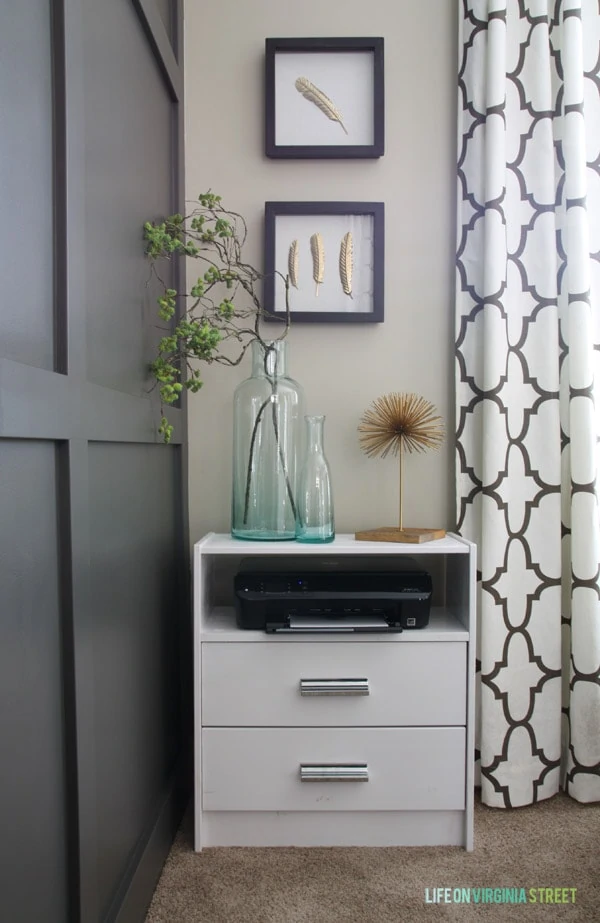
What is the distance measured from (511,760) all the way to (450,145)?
5.62 ft

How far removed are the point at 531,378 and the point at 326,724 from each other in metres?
1.05

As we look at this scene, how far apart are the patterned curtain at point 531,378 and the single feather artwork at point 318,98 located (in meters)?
0.35

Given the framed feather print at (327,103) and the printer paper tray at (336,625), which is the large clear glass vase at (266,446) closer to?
the printer paper tray at (336,625)

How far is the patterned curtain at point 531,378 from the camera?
1.81 metres

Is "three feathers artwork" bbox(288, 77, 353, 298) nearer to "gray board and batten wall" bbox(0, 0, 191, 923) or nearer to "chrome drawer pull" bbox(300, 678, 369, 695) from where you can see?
"gray board and batten wall" bbox(0, 0, 191, 923)

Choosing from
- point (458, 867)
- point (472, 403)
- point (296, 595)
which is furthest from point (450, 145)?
point (458, 867)

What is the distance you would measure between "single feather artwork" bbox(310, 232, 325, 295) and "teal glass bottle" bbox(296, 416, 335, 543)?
0.44 meters

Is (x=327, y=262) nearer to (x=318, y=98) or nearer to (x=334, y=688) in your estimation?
(x=318, y=98)

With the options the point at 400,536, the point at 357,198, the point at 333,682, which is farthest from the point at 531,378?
the point at 333,682

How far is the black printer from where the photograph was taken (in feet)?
5.31

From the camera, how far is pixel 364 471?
1994 mm

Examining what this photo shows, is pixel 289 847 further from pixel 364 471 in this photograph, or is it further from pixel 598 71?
pixel 598 71

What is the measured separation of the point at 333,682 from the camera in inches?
63.2

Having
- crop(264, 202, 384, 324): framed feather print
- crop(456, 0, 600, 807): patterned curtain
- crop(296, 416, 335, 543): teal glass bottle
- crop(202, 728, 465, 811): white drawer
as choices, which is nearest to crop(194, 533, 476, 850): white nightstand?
crop(202, 728, 465, 811): white drawer
